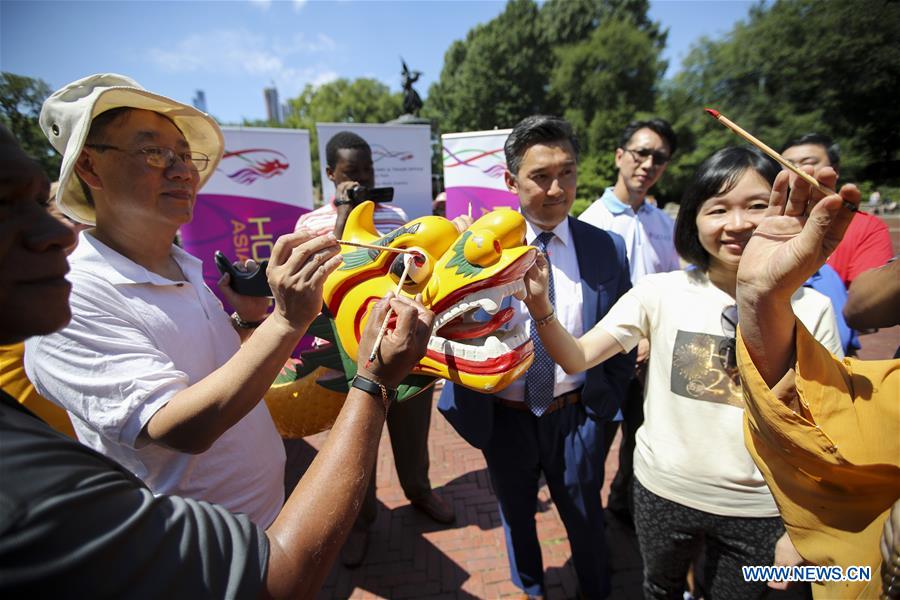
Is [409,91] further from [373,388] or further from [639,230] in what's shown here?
[373,388]

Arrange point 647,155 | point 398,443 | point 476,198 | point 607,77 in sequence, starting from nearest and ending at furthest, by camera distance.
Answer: point 398,443, point 647,155, point 476,198, point 607,77

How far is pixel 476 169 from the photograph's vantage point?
6.08 metres

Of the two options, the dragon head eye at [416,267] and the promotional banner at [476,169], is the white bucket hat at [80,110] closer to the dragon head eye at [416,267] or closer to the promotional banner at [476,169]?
the dragon head eye at [416,267]

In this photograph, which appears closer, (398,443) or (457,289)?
(457,289)

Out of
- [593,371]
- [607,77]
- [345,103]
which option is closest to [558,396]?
[593,371]

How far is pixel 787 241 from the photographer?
110cm

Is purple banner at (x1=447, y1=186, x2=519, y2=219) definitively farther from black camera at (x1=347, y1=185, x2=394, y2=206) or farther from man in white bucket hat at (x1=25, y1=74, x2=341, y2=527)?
man in white bucket hat at (x1=25, y1=74, x2=341, y2=527)

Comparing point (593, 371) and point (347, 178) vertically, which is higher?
point (347, 178)

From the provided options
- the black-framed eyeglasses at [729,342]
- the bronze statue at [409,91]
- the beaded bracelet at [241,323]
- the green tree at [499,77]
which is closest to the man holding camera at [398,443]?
the beaded bracelet at [241,323]

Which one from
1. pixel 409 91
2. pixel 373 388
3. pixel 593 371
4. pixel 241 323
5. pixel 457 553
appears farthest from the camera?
pixel 409 91

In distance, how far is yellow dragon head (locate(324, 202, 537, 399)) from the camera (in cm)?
138

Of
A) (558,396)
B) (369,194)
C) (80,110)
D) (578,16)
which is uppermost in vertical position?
(578,16)

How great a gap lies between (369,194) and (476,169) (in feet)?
11.4

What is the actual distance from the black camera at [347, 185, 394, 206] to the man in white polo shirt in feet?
4.78
